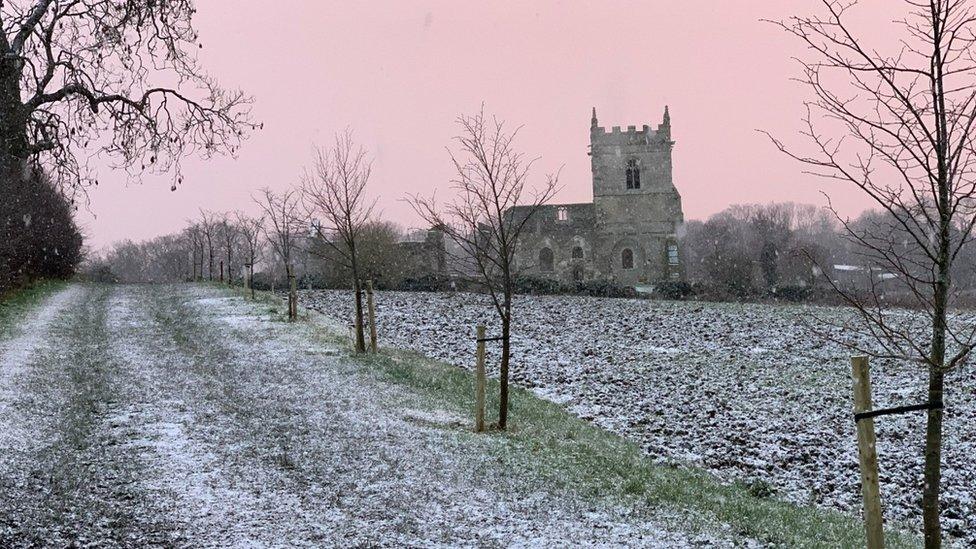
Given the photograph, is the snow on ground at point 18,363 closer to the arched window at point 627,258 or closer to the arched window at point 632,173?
the arched window at point 627,258

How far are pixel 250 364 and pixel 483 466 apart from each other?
25.4 feet

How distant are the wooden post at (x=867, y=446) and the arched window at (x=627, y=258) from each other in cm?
5539

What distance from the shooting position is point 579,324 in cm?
2511

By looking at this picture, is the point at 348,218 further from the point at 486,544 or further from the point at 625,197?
the point at 625,197

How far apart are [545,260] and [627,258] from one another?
656 cm

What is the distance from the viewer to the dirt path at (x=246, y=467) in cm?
610

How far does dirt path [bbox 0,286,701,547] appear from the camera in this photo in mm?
6098

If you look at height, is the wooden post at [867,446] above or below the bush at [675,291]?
below

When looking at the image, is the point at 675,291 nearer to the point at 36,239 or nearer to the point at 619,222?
the point at 619,222

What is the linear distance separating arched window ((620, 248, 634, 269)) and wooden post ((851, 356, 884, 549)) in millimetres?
55391

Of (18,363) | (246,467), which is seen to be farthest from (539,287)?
(246,467)

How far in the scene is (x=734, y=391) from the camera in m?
14.3

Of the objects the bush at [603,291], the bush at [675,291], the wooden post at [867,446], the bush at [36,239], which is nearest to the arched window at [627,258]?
the bush at [603,291]

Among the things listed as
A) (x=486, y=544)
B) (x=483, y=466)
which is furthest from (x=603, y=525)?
(x=483, y=466)
